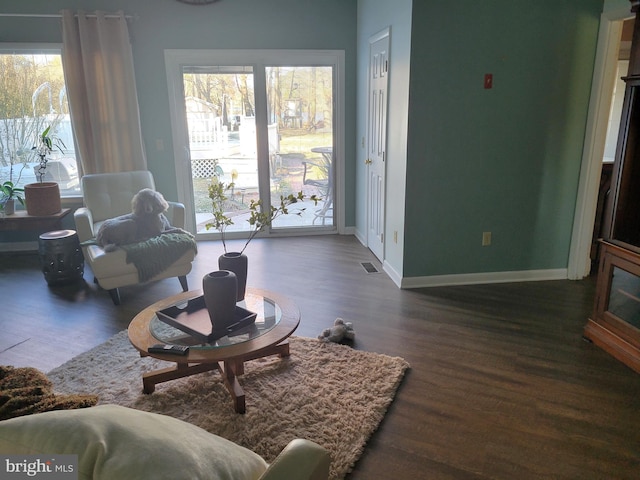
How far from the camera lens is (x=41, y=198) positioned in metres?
4.46

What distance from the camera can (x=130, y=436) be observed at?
33.4 inches

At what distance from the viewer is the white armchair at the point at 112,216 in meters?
3.46

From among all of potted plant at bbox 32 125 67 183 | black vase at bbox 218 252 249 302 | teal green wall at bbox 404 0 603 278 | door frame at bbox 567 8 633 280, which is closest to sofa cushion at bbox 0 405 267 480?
black vase at bbox 218 252 249 302

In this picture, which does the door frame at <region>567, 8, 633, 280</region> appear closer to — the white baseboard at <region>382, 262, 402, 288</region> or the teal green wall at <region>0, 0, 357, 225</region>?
the white baseboard at <region>382, 262, 402, 288</region>

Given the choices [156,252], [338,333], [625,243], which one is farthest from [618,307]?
[156,252]

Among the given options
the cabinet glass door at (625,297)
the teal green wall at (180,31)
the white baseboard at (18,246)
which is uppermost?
the teal green wall at (180,31)

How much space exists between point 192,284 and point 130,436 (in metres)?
3.25

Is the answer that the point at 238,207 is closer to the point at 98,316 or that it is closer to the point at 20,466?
the point at 98,316

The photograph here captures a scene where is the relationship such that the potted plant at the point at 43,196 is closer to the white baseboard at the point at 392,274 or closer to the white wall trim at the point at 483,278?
the white baseboard at the point at 392,274

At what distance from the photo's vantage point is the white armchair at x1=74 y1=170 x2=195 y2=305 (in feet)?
11.3

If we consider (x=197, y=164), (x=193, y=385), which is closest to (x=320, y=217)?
(x=197, y=164)

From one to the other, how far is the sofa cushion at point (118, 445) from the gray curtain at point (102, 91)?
4.31 metres

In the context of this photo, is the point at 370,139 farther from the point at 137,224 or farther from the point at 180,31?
the point at 137,224

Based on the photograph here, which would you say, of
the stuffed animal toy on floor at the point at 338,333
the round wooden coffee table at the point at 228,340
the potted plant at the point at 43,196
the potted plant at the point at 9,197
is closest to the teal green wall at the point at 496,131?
the stuffed animal toy on floor at the point at 338,333
